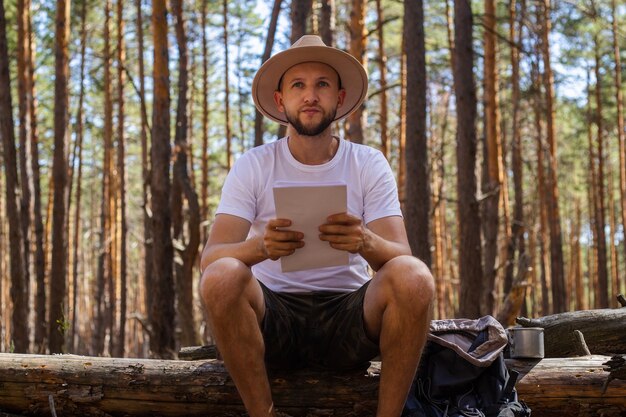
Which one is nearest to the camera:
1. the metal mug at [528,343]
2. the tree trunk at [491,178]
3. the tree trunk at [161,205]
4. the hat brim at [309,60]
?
the hat brim at [309,60]

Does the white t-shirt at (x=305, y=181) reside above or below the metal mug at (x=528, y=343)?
above

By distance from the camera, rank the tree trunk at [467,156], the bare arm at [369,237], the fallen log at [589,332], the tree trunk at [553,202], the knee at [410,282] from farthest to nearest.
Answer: the tree trunk at [553,202]
the tree trunk at [467,156]
the fallen log at [589,332]
the knee at [410,282]
the bare arm at [369,237]

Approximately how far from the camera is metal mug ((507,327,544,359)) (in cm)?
400

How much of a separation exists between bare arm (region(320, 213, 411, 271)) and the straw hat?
0.78m

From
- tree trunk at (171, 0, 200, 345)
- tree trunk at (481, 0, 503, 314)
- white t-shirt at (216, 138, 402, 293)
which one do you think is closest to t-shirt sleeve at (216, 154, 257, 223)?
white t-shirt at (216, 138, 402, 293)

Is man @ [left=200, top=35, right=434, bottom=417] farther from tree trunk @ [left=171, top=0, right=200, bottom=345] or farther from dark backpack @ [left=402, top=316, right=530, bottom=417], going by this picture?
tree trunk @ [left=171, top=0, right=200, bottom=345]

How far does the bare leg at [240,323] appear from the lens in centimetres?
314

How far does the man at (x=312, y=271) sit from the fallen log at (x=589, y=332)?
5.63 ft

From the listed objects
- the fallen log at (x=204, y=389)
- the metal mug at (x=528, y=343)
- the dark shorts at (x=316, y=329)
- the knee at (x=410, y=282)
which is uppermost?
the knee at (x=410, y=282)

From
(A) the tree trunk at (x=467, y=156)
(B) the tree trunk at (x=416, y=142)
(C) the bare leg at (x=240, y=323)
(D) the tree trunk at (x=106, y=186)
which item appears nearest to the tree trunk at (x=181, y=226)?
(B) the tree trunk at (x=416, y=142)

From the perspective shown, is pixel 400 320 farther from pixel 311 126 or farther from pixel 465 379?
pixel 311 126

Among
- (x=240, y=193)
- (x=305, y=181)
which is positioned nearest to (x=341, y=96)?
(x=305, y=181)

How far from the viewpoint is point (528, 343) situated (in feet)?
13.2

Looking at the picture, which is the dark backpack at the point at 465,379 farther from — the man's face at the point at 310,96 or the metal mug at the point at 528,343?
the man's face at the point at 310,96
